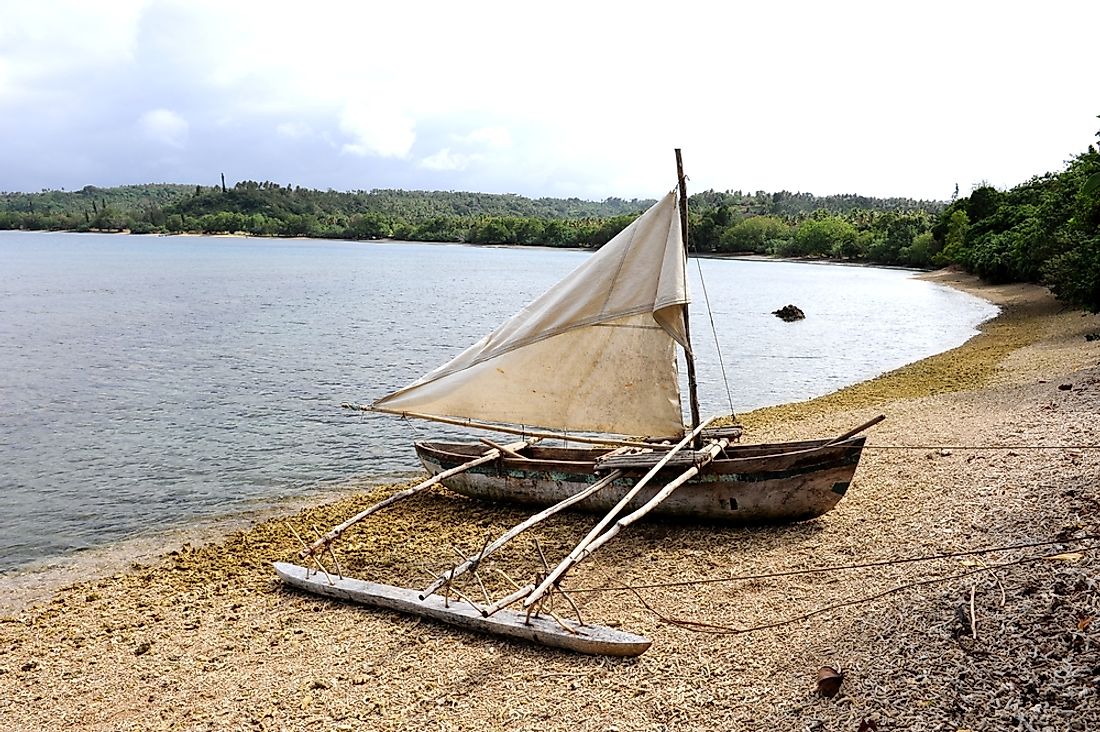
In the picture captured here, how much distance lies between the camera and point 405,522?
12938 mm

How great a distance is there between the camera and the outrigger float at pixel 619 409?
10.7 metres

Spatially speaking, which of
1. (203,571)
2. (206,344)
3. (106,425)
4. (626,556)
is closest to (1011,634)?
(626,556)

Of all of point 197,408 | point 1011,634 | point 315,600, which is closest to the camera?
point 1011,634

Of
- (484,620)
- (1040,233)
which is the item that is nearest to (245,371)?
(484,620)

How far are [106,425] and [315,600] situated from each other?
13960 millimetres

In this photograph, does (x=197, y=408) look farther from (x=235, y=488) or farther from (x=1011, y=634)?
(x=1011, y=634)

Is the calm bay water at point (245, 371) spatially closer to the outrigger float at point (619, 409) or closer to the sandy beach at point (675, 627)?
the sandy beach at point (675, 627)

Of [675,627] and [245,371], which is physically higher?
[675,627]

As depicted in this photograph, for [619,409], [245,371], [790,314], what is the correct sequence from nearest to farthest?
[619,409] < [245,371] < [790,314]

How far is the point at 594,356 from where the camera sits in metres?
11.8

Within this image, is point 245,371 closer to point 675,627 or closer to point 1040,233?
point 675,627

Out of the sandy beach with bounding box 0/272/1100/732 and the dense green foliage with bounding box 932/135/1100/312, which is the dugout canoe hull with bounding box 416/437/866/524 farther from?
the dense green foliage with bounding box 932/135/1100/312

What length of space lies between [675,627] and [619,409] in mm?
4286

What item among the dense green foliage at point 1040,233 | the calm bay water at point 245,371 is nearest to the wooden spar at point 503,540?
the dense green foliage at point 1040,233
